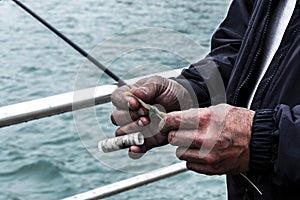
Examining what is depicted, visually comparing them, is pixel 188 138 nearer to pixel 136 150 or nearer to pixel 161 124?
pixel 161 124

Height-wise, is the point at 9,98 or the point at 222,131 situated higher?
the point at 222,131

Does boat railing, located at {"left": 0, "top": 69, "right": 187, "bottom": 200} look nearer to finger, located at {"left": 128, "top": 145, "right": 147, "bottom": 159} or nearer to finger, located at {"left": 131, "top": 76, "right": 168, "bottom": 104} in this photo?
finger, located at {"left": 131, "top": 76, "right": 168, "bottom": 104}

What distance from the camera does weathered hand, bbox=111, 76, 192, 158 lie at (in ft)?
4.24

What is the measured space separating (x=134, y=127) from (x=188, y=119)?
8.5 inches

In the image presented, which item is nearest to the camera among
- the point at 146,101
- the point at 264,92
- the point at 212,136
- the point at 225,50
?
the point at 212,136

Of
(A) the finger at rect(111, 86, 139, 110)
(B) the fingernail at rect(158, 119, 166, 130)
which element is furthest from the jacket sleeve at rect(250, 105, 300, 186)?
(A) the finger at rect(111, 86, 139, 110)

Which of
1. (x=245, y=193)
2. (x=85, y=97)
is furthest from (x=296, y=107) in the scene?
(x=85, y=97)

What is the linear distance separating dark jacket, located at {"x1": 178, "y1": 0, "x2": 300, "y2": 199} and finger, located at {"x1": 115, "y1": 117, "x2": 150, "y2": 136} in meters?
0.19

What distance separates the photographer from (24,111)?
159 cm

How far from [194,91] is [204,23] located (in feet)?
29.9

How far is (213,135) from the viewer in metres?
1.12

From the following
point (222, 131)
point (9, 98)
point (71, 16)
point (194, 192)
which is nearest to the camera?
point (222, 131)

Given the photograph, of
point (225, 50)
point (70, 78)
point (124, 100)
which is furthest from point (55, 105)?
point (70, 78)

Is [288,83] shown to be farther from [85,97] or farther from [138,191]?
[138,191]
